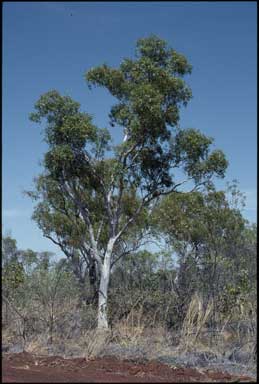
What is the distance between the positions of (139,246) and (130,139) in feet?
11.2

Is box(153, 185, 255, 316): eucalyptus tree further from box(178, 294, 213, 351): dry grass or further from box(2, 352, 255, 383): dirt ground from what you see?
box(2, 352, 255, 383): dirt ground

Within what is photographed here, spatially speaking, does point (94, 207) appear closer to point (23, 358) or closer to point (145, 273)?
point (145, 273)

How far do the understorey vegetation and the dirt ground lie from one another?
1.08m

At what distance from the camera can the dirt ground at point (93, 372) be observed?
7762mm

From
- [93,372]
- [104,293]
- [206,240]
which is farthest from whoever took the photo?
[206,240]

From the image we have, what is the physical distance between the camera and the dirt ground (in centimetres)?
776

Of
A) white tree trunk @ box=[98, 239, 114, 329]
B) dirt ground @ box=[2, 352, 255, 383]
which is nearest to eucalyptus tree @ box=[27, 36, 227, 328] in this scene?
white tree trunk @ box=[98, 239, 114, 329]

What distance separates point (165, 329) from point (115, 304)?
222 centimetres

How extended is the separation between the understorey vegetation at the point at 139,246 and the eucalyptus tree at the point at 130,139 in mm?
30

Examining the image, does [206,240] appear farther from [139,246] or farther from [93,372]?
[93,372]

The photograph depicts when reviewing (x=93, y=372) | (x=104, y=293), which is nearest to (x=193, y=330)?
(x=104, y=293)

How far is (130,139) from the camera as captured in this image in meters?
15.7

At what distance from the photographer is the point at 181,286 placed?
1609 cm

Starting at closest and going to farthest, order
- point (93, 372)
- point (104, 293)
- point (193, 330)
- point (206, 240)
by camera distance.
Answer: point (93, 372) < point (193, 330) < point (104, 293) < point (206, 240)
